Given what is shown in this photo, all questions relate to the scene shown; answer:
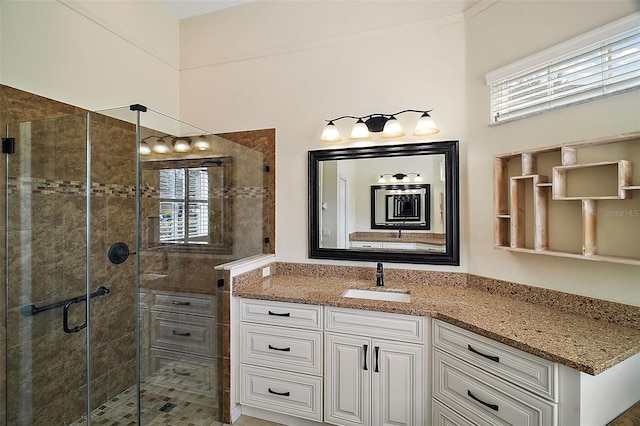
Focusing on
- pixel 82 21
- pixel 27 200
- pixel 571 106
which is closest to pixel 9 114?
pixel 27 200

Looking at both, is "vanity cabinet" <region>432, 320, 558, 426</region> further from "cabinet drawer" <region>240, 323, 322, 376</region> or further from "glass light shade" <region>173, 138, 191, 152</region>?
"glass light shade" <region>173, 138, 191, 152</region>

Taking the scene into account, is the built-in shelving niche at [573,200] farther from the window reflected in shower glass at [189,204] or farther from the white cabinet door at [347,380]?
the window reflected in shower glass at [189,204]

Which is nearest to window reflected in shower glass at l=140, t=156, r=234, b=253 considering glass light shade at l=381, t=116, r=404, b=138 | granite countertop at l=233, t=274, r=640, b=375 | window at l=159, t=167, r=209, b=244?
window at l=159, t=167, r=209, b=244

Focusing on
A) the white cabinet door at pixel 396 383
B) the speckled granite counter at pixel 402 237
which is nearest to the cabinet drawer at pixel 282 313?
the white cabinet door at pixel 396 383

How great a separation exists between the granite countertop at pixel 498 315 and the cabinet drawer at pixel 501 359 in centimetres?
5

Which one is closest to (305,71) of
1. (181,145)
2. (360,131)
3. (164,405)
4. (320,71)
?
(320,71)

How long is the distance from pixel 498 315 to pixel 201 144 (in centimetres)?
229

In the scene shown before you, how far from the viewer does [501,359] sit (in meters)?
1.47

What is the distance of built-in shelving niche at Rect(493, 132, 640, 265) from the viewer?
150 cm

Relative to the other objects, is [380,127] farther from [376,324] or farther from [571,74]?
[376,324]

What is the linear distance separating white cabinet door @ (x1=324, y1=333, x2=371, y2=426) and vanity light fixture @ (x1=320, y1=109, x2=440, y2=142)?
1479 millimetres

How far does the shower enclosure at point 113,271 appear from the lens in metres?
1.87

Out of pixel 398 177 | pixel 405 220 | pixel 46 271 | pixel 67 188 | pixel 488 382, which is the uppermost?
pixel 398 177

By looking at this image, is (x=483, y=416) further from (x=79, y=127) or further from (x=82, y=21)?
(x=82, y=21)
